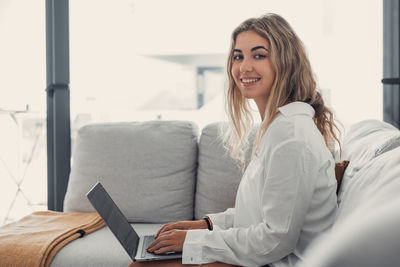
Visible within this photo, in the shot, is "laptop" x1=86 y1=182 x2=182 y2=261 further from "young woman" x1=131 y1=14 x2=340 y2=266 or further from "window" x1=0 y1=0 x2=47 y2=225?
"window" x1=0 y1=0 x2=47 y2=225

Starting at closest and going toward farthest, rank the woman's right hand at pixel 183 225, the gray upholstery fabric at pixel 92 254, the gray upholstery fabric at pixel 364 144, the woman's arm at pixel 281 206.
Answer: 1. the woman's arm at pixel 281 206
2. the gray upholstery fabric at pixel 364 144
3. the woman's right hand at pixel 183 225
4. the gray upholstery fabric at pixel 92 254

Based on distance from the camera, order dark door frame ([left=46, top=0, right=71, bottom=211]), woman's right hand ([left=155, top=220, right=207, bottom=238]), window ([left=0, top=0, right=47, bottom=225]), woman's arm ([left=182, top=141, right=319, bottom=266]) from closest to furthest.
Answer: woman's arm ([left=182, top=141, right=319, bottom=266]), woman's right hand ([left=155, top=220, right=207, bottom=238]), dark door frame ([left=46, top=0, right=71, bottom=211]), window ([left=0, top=0, right=47, bottom=225])

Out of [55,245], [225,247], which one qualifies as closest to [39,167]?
[55,245]

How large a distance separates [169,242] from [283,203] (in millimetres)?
362

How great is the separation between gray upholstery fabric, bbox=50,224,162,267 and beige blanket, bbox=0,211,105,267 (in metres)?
0.03

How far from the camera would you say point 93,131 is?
2.02 meters

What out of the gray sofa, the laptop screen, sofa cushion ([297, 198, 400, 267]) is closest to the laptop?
the laptop screen

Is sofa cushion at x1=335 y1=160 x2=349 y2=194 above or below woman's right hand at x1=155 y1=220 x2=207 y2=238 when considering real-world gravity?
above

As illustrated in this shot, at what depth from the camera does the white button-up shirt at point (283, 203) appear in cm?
→ 90

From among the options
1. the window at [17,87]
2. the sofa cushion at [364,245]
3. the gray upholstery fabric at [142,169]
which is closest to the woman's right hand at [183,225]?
the gray upholstery fabric at [142,169]

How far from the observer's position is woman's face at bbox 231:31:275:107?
1.14 metres

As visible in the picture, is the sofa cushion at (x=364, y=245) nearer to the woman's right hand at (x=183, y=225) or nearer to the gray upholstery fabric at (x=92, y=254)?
the woman's right hand at (x=183, y=225)

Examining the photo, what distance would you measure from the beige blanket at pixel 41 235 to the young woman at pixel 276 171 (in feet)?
1.77

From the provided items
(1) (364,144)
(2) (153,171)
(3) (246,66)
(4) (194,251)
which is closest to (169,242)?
(4) (194,251)
